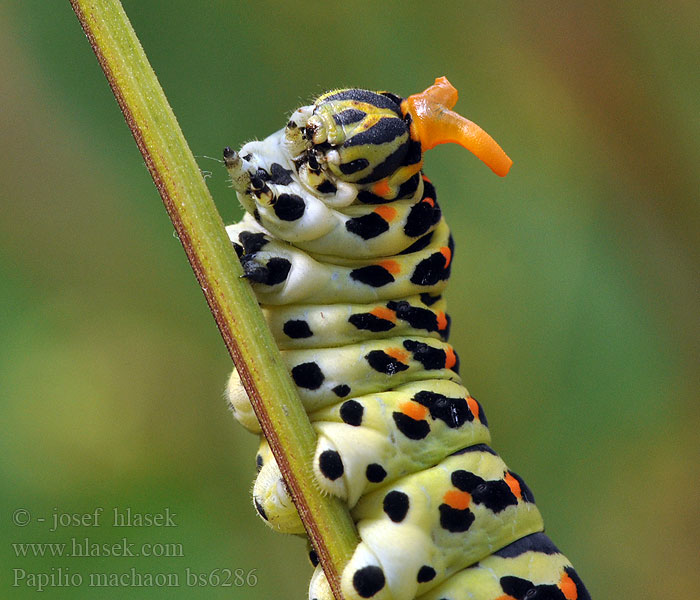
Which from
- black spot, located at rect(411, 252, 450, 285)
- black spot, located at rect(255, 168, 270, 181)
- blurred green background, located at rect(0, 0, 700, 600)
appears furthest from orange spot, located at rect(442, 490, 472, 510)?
blurred green background, located at rect(0, 0, 700, 600)

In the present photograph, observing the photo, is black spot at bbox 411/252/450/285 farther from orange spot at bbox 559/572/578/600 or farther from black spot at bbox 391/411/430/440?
orange spot at bbox 559/572/578/600

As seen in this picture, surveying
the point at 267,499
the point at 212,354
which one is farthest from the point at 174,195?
the point at 212,354

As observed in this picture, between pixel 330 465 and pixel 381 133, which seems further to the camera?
pixel 381 133

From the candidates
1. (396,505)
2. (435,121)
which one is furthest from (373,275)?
(396,505)

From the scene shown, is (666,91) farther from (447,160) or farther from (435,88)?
(435,88)

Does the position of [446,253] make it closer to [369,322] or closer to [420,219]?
[420,219]

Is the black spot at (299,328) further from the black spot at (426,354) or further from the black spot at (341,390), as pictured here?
the black spot at (426,354)
